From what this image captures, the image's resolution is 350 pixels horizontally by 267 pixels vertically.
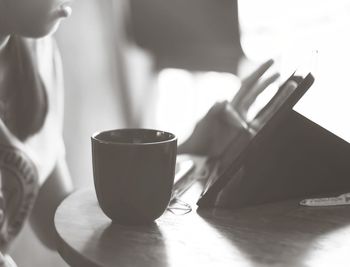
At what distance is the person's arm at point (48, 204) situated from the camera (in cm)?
85

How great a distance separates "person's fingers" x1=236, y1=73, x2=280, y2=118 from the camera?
1011 millimetres

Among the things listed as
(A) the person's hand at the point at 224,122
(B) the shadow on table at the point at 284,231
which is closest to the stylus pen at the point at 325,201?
(B) the shadow on table at the point at 284,231

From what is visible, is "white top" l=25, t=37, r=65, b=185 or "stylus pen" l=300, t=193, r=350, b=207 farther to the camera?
"white top" l=25, t=37, r=65, b=185

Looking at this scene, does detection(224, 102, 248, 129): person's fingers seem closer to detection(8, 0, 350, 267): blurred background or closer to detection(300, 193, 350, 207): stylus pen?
detection(8, 0, 350, 267): blurred background

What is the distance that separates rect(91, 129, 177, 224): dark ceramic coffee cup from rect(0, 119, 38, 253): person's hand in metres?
0.24

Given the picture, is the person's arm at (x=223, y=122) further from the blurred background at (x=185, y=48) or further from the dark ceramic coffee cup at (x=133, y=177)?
the dark ceramic coffee cup at (x=133, y=177)

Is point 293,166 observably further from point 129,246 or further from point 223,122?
point 223,122

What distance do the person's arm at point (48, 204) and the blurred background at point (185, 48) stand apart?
0.56ft

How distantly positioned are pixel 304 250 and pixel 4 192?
479 millimetres

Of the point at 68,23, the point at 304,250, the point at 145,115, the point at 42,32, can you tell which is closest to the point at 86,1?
the point at 68,23

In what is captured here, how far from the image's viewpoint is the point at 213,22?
145cm

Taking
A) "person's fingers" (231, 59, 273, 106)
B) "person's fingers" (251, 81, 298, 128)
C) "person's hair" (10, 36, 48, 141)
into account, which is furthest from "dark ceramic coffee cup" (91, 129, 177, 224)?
"person's fingers" (231, 59, 273, 106)

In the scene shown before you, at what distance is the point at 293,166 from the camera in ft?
2.11

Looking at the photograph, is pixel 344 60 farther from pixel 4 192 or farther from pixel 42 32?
pixel 4 192
